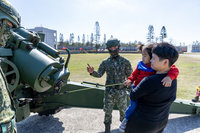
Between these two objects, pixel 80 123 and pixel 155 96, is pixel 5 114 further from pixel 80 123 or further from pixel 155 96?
pixel 80 123

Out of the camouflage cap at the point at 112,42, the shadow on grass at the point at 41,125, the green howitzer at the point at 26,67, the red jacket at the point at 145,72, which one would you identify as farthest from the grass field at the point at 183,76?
the green howitzer at the point at 26,67

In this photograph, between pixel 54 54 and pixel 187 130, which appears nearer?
pixel 54 54

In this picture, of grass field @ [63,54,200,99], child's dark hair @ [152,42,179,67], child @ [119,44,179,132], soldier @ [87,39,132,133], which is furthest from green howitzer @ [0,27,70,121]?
grass field @ [63,54,200,99]

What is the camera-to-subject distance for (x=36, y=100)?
3.04 m

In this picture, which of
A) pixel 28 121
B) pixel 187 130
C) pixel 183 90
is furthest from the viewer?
pixel 183 90

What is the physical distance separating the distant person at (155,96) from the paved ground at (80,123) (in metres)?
1.87

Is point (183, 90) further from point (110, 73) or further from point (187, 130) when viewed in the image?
point (110, 73)

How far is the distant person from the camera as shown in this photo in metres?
1.42

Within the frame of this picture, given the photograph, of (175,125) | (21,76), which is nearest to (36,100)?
(21,76)

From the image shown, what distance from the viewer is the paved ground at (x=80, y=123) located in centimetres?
335

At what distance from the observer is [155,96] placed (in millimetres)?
1461

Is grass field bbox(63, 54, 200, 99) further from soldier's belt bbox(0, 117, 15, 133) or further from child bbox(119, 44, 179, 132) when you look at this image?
soldier's belt bbox(0, 117, 15, 133)

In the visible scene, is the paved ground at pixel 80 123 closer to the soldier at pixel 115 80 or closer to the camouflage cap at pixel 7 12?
the soldier at pixel 115 80

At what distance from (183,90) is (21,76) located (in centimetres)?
610
